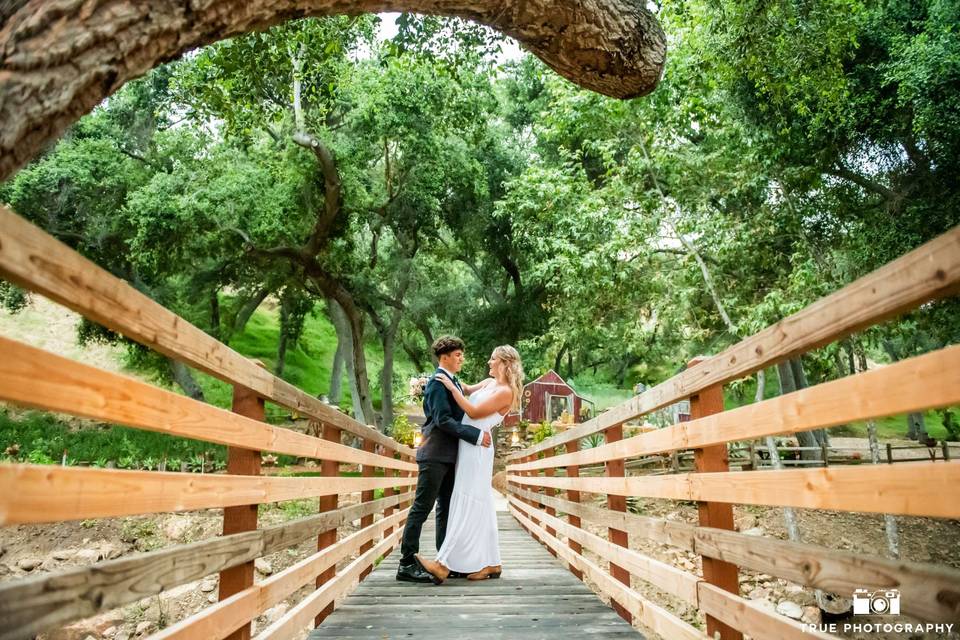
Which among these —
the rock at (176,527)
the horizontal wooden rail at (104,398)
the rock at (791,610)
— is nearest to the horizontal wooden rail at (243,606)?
the horizontal wooden rail at (104,398)

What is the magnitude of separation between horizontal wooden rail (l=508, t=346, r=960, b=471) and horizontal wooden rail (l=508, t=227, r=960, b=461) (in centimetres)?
13

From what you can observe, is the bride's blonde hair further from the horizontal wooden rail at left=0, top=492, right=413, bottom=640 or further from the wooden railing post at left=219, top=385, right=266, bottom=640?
the horizontal wooden rail at left=0, top=492, right=413, bottom=640

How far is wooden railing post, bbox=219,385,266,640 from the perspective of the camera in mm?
2340

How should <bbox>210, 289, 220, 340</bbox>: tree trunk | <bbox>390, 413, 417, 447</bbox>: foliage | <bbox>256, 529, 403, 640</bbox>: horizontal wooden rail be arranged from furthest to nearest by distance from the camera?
<bbox>210, 289, 220, 340</bbox>: tree trunk
<bbox>390, 413, 417, 447</bbox>: foliage
<bbox>256, 529, 403, 640</bbox>: horizontal wooden rail

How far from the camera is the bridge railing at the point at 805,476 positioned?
123cm

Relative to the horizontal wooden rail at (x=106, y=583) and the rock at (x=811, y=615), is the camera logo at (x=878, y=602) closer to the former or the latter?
the horizontal wooden rail at (x=106, y=583)

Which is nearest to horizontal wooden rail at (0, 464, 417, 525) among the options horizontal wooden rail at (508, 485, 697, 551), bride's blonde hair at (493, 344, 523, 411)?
horizontal wooden rail at (508, 485, 697, 551)

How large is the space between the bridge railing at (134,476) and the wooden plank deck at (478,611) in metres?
0.55

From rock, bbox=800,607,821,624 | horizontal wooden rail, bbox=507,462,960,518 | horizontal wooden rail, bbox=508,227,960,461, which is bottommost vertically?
rock, bbox=800,607,821,624

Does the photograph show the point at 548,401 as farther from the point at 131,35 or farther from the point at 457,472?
the point at 131,35

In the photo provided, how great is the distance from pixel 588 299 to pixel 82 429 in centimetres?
1542

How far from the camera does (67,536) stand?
11492 mm

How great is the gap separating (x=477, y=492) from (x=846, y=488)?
3937mm

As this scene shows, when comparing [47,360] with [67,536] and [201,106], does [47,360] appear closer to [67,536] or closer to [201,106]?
[201,106]
